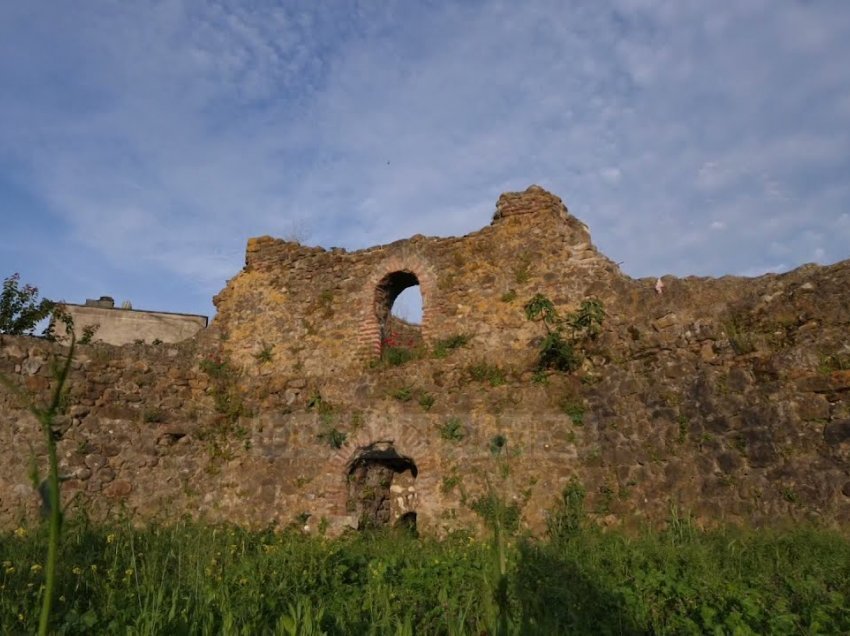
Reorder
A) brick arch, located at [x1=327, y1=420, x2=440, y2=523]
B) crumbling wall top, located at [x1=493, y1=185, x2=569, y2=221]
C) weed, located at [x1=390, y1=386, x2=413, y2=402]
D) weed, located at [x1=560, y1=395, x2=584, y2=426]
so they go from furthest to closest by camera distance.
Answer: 1. crumbling wall top, located at [x1=493, y1=185, x2=569, y2=221]
2. weed, located at [x1=390, y1=386, x2=413, y2=402]
3. brick arch, located at [x1=327, y1=420, x2=440, y2=523]
4. weed, located at [x1=560, y1=395, x2=584, y2=426]

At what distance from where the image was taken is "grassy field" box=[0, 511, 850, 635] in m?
3.91

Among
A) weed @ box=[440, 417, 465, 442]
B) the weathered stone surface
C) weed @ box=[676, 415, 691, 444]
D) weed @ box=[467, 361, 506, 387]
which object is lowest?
the weathered stone surface

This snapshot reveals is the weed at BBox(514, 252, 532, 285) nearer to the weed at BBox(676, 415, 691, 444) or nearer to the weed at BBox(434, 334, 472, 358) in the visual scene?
the weed at BBox(434, 334, 472, 358)

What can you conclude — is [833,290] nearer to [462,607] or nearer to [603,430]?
[603,430]

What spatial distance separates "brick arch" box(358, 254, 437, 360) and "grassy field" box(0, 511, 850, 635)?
457cm

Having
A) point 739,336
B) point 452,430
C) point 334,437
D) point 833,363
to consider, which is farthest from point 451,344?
point 833,363

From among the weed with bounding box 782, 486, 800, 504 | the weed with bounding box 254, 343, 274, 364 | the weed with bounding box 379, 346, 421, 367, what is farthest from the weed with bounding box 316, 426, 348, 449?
the weed with bounding box 782, 486, 800, 504

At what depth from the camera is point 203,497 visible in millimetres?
10430

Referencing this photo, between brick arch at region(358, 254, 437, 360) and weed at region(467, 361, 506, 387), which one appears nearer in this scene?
weed at region(467, 361, 506, 387)

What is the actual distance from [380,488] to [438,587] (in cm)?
562

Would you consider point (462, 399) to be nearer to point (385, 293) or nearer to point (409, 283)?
point (385, 293)

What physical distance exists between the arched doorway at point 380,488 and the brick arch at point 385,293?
176cm

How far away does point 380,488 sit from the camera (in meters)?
10.6

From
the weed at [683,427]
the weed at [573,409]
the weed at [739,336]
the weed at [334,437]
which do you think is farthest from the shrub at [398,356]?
the weed at [739,336]
